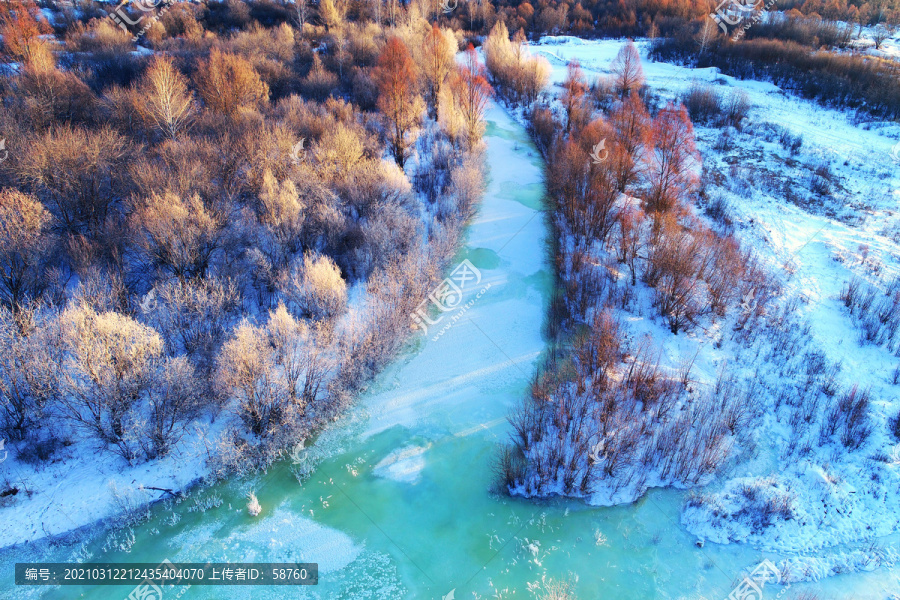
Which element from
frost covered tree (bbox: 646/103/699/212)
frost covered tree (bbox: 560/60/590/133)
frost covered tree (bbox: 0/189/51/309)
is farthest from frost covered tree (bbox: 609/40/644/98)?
frost covered tree (bbox: 0/189/51/309)

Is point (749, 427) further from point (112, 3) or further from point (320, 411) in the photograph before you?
point (112, 3)

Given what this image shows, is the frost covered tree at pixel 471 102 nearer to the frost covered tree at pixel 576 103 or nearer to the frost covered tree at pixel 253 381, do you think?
the frost covered tree at pixel 576 103

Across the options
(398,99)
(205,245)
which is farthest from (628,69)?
(205,245)

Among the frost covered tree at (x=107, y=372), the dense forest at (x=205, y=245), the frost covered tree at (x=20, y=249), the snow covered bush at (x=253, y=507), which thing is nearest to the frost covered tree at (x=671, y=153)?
the dense forest at (x=205, y=245)

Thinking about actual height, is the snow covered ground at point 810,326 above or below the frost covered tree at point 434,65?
below

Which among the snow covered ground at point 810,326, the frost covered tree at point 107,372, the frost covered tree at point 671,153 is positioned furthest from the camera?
the frost covered tree at point 671,153

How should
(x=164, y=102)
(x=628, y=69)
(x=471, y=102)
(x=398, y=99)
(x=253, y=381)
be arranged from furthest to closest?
(x=471, y=102)
(x=398, y=99)
(x=628, y=69)
(x=164, y=102)
(x=253, y=381)

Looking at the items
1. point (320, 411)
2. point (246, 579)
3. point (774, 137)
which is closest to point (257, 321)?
point (320, 411)

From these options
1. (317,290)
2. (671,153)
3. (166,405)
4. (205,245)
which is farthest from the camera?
(671,153)

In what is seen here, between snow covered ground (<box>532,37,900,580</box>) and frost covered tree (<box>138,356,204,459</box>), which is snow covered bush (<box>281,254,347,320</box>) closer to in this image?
frost covered tree (<box>138,356,204,459</box>)

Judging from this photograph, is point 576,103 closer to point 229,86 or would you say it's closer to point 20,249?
Answer: point 229,86
